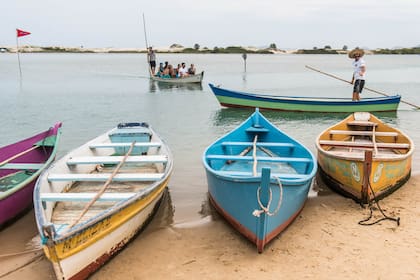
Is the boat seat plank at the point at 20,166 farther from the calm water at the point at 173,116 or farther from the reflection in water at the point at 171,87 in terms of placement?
the reflection in water at the point at 171,87

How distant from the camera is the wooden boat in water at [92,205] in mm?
4035

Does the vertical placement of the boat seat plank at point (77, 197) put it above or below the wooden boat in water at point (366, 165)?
above

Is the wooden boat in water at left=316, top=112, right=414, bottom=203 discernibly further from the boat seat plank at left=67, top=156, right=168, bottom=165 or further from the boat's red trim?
the boat seat plank at left=67, top=156, right=168, bottom=165

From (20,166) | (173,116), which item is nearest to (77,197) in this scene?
(20,166)

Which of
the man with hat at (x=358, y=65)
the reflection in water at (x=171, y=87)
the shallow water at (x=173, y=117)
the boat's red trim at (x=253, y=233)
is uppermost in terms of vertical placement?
the man with hat at (x=358, y=65)

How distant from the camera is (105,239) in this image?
459 centimetres

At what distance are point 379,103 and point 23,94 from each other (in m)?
18.3

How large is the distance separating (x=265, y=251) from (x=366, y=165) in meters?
2.09

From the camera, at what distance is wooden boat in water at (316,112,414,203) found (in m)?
6.02

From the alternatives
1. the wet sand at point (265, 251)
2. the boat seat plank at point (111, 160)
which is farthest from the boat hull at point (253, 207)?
the boat seat plank at point (111, 160)

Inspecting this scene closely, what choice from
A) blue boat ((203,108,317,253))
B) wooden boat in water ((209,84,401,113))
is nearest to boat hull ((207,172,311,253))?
blue boat ((203,108,317,253))

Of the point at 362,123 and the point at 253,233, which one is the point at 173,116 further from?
the point at 253,233

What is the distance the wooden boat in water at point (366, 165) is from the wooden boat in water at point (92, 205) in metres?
2.85

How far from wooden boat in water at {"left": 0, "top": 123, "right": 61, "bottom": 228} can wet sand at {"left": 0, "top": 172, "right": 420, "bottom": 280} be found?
1.03ft
